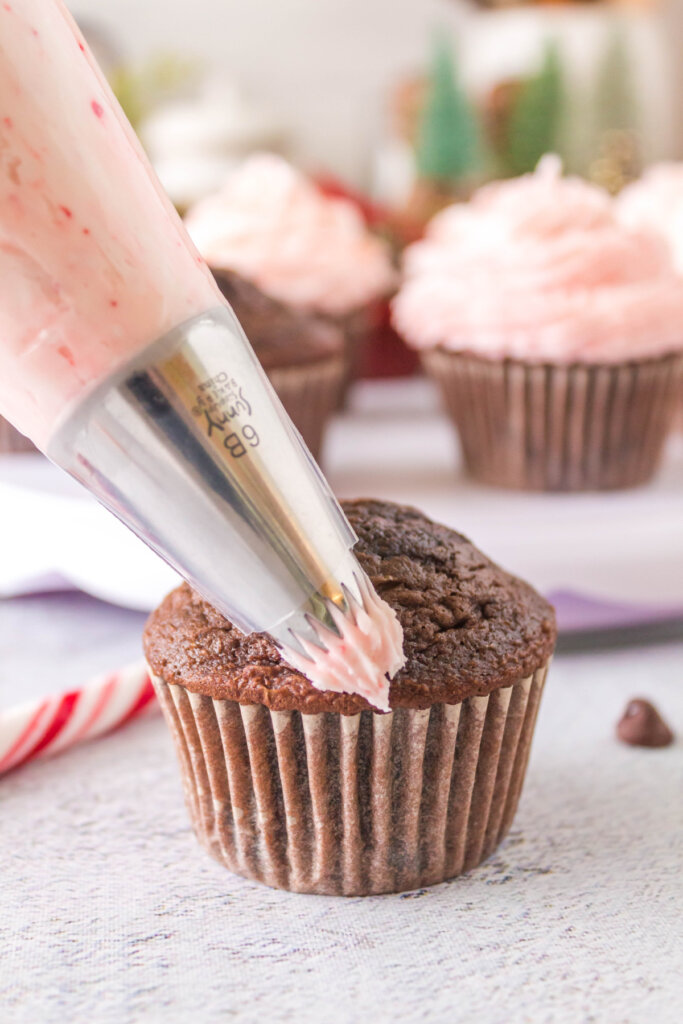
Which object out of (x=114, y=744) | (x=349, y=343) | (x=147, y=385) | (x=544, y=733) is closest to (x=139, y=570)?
(x=114, y=744)

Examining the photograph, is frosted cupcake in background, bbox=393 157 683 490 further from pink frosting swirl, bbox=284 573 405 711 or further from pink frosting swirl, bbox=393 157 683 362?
pink frosting swirl, bbox=284 573 405 711

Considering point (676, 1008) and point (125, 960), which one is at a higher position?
point (125, 960)

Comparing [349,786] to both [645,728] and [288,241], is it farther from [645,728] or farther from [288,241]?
[288,241]

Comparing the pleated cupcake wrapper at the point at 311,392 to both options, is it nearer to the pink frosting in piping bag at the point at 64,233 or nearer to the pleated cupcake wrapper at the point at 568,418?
the pleated cupcake wrapper at the point at 568,418

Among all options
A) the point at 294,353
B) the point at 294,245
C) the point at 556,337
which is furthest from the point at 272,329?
the point at 294,245

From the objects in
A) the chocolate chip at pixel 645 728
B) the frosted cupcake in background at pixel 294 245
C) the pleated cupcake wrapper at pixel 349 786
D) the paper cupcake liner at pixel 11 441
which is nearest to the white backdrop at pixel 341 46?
the frosted cupcake in background at pixel 294 245

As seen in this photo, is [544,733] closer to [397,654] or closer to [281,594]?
[397,654]

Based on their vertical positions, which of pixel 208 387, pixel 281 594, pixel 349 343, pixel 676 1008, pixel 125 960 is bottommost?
pixel 349 343
